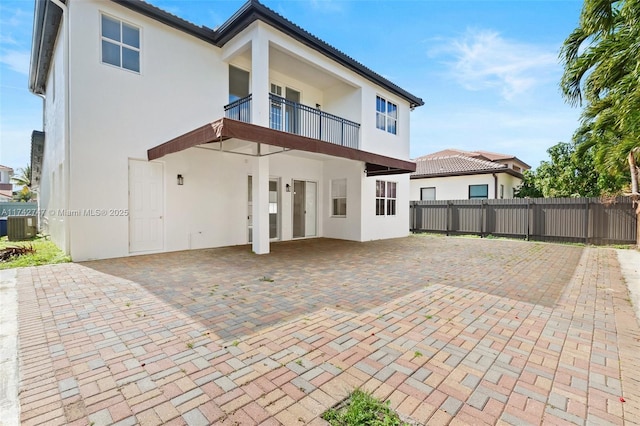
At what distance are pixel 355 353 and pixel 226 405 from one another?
4.37ft

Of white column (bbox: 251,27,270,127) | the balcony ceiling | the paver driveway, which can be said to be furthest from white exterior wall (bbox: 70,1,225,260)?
the balcony ceiling

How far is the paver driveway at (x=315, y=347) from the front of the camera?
226 centimetres

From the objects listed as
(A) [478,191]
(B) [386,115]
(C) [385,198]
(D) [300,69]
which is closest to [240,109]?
(D) [300,69]

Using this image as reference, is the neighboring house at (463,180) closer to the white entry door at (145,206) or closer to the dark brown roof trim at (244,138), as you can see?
the dark brown roof trim at (244,138)

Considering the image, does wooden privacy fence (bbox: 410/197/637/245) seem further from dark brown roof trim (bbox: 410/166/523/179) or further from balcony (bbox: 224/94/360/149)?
balcony (bbox: 224/94/360/149)

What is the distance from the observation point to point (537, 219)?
1370 cm

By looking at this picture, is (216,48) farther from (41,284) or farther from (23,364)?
(23,364)

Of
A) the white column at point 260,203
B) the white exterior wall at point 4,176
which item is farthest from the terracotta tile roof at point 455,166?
the white exterior wall at point 4,176

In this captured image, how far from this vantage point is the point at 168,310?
4.25 m

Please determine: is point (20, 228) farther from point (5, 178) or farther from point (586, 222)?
point (5, 178)

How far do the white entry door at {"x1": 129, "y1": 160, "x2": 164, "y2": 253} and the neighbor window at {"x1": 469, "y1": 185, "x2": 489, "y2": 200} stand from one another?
59.7 feet

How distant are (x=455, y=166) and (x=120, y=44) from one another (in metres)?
19.8

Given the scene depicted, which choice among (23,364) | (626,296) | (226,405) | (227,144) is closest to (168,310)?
(23,364)

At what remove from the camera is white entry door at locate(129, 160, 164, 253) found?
27.4 ft
